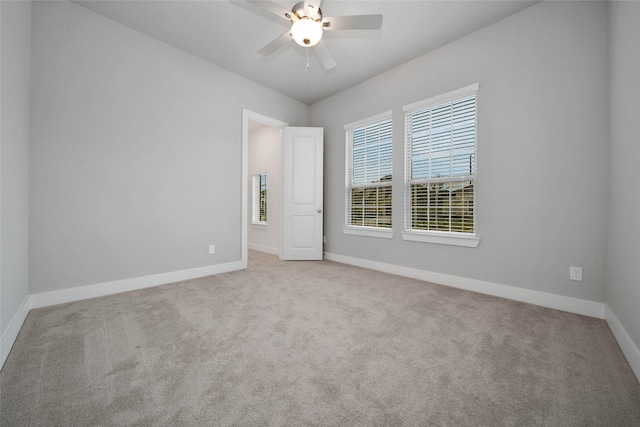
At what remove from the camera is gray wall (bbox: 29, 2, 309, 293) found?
2.34 metres

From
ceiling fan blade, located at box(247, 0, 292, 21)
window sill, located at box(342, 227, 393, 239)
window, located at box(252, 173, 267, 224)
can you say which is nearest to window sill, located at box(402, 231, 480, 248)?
window sill, located at box(342, 227, 393, 239)

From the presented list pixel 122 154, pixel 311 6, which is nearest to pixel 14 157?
pixel 122 154

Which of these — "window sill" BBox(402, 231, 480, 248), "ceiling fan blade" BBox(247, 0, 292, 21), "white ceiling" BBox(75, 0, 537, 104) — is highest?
"white ceiling" BBox(75, 0, 537, 104)

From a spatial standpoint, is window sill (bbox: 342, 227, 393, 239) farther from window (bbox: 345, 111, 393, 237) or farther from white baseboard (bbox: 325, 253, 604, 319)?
white baseboard (bbox: 325, 253, 604, 319)

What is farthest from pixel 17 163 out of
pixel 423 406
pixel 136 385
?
pixel 423 406

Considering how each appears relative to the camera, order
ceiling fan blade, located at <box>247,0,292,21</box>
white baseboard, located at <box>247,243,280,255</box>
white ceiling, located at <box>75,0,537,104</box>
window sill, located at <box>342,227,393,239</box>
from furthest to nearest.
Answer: white baseboard, located at <box>247,243,280,255</box>
window sill, located at <box>342,227,393,239</box>
white ceiling, located at <box>75,0,537,104</box>
ceiling fan blade, located at <box>247,0,292,21</box>

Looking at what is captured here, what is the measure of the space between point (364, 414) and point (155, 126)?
3.45 meters

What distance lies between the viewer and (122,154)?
2.75m

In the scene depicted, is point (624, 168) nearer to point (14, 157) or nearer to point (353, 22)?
point (353, 22)

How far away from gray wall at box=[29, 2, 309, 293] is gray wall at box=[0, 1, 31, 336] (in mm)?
147

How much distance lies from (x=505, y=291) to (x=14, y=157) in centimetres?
441

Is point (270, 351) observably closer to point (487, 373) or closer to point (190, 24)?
point (487, 373)

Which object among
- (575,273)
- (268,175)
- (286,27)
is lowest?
(575,273)

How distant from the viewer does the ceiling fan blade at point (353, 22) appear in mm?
2027
